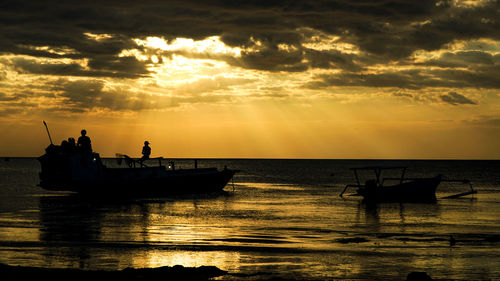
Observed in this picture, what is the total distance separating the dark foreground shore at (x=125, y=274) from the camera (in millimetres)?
14344

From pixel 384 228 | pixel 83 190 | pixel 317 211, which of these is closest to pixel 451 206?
pixel 317 211

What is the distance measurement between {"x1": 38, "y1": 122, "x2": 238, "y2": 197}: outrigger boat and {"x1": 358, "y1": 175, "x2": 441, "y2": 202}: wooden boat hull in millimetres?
16356

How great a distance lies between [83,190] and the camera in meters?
46.1

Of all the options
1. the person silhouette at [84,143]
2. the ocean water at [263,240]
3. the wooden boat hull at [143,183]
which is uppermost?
the person silhouette at [84,143]

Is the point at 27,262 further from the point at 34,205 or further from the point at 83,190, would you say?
the point at 83,190

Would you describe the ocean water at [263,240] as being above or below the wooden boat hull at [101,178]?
below

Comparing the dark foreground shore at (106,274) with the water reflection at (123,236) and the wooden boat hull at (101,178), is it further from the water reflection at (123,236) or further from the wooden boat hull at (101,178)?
the wooden boat hull at (101,178)

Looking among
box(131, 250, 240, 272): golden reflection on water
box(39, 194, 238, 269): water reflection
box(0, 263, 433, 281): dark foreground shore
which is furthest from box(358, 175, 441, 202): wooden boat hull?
box(0, 263, 433, 281): dark foreground shore

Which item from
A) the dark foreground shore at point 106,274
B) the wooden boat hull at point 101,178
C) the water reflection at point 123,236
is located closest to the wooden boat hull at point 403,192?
the water reflection at point 123,236

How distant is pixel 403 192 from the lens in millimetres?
48906

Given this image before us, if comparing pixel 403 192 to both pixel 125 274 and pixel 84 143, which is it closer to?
pixel 84 143

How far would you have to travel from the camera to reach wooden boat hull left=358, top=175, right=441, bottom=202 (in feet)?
158

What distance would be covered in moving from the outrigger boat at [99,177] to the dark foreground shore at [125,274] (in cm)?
3080

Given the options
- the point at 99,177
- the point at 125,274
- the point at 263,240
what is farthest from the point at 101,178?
the point at 125,274
